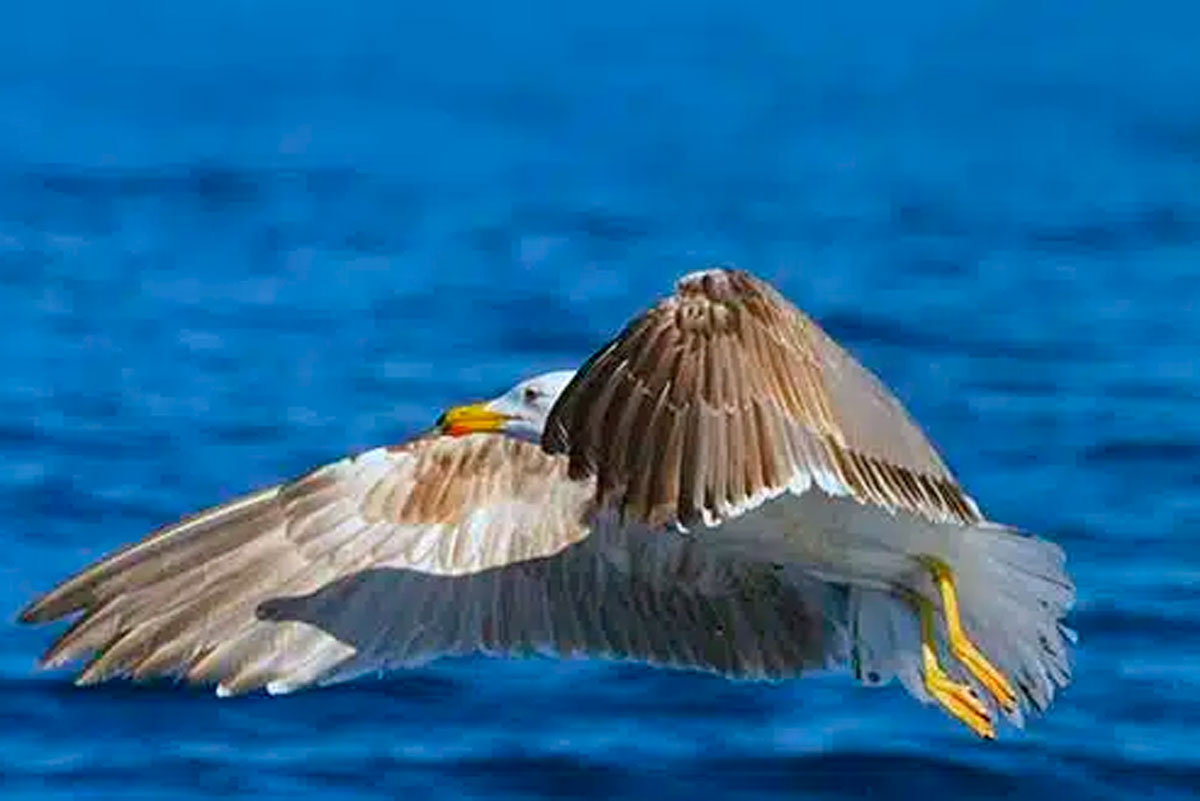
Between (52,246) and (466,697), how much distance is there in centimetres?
827

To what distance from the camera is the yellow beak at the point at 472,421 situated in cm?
802

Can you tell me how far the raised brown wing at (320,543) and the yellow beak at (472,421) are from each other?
0.25 m

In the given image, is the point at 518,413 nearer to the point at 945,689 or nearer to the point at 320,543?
the point at 320,543

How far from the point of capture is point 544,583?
27.6 feet

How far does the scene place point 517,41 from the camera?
99.1 feet

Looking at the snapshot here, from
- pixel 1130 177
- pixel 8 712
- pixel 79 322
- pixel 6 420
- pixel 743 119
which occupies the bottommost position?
pixel 8 712

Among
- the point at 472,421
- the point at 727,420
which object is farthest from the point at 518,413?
the point at 727,420

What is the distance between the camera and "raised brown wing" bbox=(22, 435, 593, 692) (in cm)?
818

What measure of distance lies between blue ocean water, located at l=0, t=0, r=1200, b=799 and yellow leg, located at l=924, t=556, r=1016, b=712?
9.58 feet

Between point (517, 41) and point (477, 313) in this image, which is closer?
point (477, 313)

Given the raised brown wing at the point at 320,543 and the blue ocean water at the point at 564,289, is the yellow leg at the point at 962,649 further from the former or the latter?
the blue ocean water at the point at 564,289

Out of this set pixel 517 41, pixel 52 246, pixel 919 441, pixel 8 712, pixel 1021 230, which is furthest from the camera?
pixel 517 41

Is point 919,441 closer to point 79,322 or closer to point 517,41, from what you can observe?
point 79,322

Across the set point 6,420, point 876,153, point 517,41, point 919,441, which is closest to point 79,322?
point 6,420
